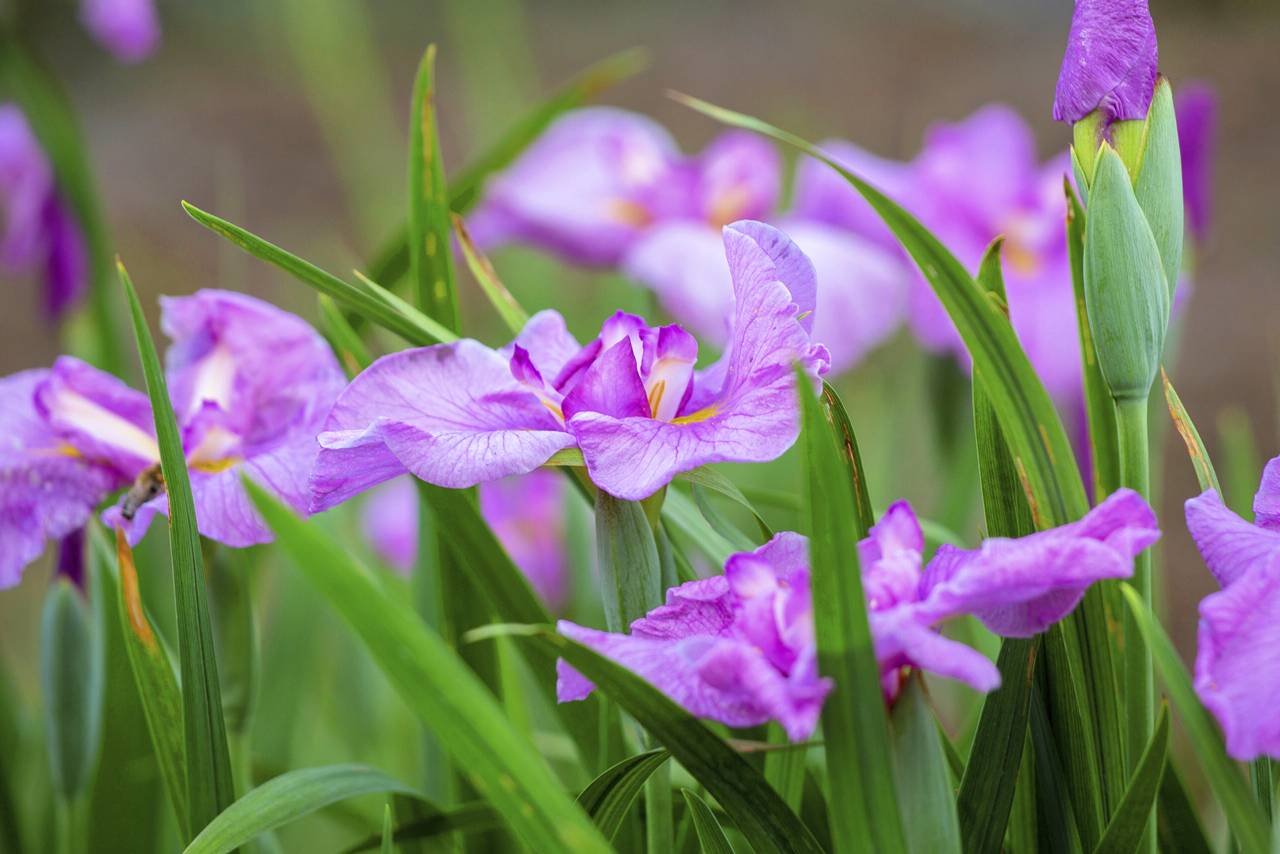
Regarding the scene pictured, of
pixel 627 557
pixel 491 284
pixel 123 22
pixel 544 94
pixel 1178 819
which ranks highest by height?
pixel 544 94

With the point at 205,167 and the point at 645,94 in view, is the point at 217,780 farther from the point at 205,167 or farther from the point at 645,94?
the point at 205,167

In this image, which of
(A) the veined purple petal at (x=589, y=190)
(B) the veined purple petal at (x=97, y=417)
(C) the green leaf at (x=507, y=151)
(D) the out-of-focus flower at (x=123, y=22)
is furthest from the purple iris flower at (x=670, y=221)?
(B) the veined purple petal at (x=97, y=417)

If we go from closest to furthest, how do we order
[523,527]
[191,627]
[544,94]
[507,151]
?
1. [191,627]
2. [507,151]
3. [523,527]
4. [544,94]

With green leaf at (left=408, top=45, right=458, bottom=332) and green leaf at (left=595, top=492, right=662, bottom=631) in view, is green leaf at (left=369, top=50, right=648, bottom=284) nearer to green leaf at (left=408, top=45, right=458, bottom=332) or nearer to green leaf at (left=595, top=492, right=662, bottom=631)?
green leaf at (left=408, top=45, right=458, bottom=332)

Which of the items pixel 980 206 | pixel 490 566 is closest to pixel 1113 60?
pixel 490 566

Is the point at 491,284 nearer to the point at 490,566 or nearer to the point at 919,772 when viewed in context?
the point at 490,566

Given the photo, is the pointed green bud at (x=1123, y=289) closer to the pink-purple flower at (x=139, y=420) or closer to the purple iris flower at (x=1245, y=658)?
the purple iris flower at (x=1245, y=658)
